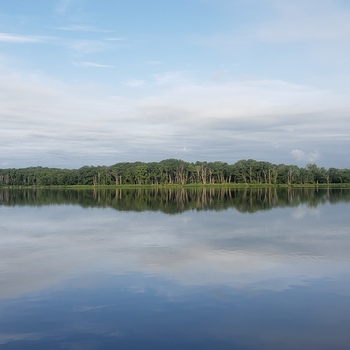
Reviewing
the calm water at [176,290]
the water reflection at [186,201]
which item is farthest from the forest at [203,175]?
the calm water at [176,290]

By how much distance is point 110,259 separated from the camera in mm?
15461

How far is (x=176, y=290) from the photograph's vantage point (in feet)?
36.8

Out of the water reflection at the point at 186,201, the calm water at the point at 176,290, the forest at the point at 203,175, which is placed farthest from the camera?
the forest at the point at 203,175

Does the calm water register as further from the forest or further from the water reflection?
the forest

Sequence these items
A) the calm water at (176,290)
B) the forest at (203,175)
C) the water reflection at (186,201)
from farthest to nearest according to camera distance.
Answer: the forest at (203,175)
the water reflection at (186,201)
the calm water at (176,290)

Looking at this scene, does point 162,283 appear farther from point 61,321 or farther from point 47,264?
point 47,264

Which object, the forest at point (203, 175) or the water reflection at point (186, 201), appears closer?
the water reflection at point (186, 201)

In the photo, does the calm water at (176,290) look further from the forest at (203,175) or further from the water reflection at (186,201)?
the forest at (203,175)

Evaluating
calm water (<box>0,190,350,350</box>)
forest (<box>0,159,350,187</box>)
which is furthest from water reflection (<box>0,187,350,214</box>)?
forest (<box>0,159,350,187</box>)

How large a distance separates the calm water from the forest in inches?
3331

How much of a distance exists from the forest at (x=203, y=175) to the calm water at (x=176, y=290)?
84604 millimetres

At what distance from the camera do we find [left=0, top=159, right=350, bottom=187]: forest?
105 meters

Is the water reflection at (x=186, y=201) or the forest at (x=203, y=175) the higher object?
the forest at (x=203, y=175)

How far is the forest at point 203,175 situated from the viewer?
345 ft
